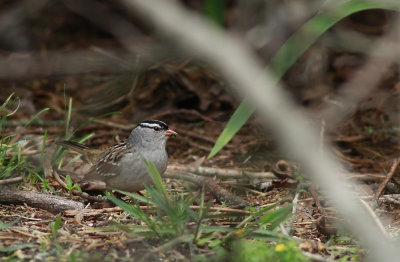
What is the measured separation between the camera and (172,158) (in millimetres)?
5152

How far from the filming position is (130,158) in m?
4.23

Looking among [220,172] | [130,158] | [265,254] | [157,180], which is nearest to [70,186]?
[130,158]

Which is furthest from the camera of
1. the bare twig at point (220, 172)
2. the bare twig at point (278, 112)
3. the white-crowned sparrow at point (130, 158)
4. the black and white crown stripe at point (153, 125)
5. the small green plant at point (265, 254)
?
the black and white crown stripe at point (153, 125)

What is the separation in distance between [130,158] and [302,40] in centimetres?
212

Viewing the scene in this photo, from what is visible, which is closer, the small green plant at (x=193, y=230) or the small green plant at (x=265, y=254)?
the small green plant at (x=265, y=254)

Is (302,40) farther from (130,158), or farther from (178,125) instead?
(178,125)

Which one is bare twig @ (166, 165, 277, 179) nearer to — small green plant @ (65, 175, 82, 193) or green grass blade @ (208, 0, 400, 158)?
small green plant @ (65, 175, 82, 193)

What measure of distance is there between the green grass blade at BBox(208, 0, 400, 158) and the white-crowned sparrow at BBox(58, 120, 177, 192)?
37.5 inches

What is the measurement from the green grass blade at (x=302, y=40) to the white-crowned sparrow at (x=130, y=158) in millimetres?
952

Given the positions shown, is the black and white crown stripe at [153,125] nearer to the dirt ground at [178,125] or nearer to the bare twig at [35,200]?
the dirt ground at [178,125]

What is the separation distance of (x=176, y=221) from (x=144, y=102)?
341 centimetres


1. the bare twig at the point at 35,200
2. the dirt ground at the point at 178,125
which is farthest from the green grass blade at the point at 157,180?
the bare twig at the point at 35,200

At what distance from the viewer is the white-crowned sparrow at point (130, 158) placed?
13.4ft

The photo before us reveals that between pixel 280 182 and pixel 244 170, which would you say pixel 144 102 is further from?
pixel 280 182
